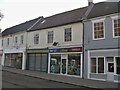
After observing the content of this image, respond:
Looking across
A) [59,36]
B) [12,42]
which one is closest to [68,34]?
[59,36]

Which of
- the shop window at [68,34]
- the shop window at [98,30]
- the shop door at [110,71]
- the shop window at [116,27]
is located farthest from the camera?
the shop window at [68,34]

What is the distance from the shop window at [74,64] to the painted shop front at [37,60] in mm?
4446

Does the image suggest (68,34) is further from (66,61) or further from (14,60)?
(14,60)

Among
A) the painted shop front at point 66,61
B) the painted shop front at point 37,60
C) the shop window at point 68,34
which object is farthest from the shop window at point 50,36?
the shop window at point 68,34

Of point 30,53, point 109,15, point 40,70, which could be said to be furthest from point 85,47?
point 30,53

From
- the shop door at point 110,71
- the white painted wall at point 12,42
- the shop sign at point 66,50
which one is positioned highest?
the white painted wall at point 12,42

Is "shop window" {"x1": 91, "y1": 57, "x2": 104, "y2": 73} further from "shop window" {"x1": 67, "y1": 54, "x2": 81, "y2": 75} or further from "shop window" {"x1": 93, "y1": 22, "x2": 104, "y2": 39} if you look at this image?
"shop window" {"x1": 93, "y1": 22, "x2": 104, "y2": 39}

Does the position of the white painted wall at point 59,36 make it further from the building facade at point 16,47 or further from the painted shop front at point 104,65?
the painted shop front at point 104,65

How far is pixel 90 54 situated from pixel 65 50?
3965 millimetres

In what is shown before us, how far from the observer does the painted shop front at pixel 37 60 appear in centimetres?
2804

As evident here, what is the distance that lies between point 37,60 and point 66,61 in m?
6.39

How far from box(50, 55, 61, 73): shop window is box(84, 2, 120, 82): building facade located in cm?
492

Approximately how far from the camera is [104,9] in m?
22.0

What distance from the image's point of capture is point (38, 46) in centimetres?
2956
